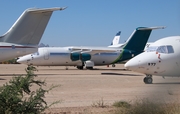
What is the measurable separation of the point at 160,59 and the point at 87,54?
2374 centimetres

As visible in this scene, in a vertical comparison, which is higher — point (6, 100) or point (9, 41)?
point (9, 41)

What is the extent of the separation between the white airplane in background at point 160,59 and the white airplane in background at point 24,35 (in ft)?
37.0

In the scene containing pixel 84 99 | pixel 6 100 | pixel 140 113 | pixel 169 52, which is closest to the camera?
pixel 6 100

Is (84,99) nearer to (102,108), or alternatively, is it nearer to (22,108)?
(102,108)

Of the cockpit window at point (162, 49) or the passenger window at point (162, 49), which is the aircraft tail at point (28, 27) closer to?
the cockpit window at point (162, 49)

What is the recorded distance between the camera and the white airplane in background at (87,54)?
3900 cm

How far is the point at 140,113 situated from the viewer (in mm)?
8320

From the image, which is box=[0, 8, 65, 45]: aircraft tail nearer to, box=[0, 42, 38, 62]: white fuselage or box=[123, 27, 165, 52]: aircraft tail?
box=[0, 42, 38, 62]: white fuselage

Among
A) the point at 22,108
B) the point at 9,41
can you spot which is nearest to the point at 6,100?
the point at 22,108

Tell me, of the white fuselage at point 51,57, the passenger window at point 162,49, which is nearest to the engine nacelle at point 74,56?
the white fuselage at point 51,57

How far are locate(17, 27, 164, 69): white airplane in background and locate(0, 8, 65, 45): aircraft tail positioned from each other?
10119mm

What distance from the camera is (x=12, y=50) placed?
2786 centimetres

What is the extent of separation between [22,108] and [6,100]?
381mm

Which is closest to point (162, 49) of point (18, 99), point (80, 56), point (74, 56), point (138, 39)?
point (18, 99)
